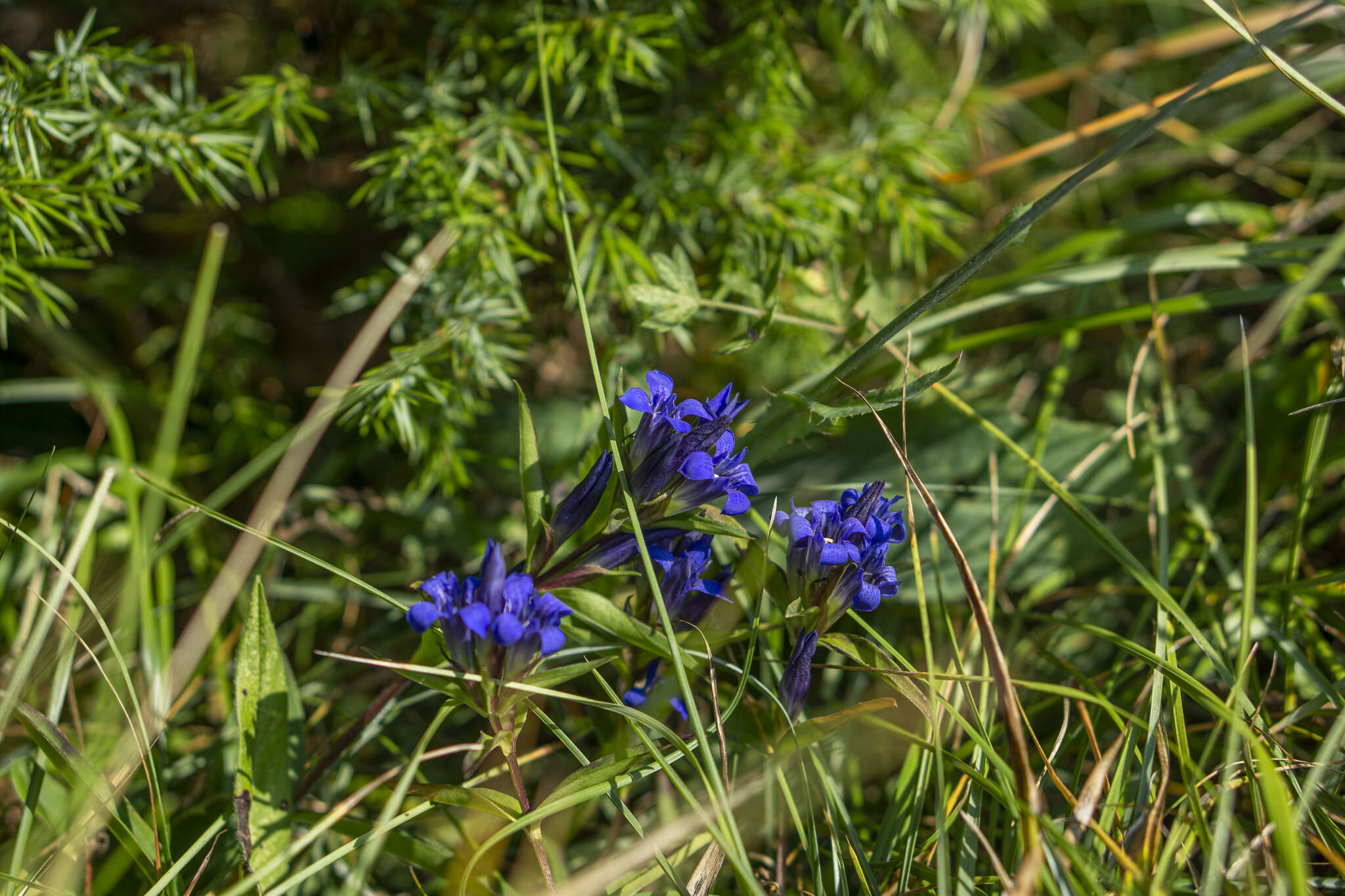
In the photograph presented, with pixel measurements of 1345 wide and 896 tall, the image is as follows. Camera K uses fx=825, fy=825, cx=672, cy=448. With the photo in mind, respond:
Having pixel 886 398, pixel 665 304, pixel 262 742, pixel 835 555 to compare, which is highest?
pixel 665 304

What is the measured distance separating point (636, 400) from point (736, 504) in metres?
0.20

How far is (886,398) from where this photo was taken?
4.43ft

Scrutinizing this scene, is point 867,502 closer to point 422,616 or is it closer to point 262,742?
point 422,616

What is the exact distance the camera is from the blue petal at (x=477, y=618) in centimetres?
100

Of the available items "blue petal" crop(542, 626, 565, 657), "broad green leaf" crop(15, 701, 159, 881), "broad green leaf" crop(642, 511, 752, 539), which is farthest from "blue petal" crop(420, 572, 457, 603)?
"broad green leaf" crop(15, 701, 159, 881)

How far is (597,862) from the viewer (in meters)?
1.38

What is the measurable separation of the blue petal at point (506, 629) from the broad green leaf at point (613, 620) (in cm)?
16

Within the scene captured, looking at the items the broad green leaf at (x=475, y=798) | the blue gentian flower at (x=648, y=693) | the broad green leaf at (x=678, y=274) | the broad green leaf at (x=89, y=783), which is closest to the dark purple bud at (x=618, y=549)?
the blue gentian flower at (x=648, y=693)

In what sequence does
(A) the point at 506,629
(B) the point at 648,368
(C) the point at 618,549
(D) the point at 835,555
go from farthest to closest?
(B) the point at 648,368 → (C) the point at 618,549 → (D) the point at 835,555 → (A) the point at 506,629

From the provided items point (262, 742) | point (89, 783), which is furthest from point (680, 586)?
point (89, 783)

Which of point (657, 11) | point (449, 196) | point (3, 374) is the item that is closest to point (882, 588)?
point (449, 196)

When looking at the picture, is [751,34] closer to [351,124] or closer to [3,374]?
[351,124]

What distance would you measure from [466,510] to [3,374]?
1230 mm

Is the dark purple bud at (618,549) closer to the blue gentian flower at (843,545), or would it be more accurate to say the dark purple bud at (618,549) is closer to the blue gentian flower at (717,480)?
the blue gentian flower at (717,480)
